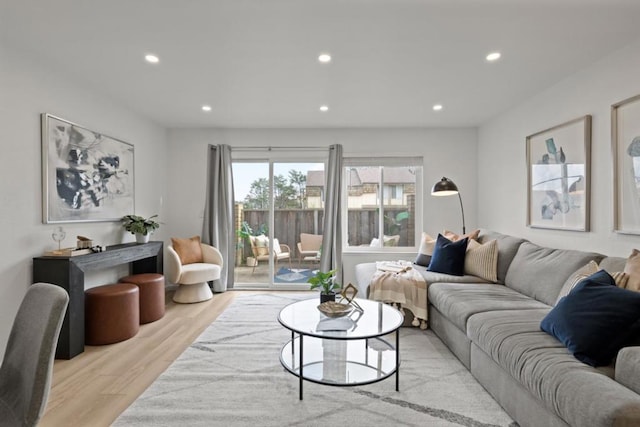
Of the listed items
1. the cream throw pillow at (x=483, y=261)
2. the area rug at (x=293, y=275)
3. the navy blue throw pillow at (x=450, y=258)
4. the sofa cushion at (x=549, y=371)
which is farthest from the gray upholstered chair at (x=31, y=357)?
the area rug at (x=293, y=275)

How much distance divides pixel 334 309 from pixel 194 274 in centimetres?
244

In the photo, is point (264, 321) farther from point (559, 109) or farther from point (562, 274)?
point (559, 109)

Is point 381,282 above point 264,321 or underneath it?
above

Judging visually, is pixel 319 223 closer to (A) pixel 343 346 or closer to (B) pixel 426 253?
(B) pixel 426 253

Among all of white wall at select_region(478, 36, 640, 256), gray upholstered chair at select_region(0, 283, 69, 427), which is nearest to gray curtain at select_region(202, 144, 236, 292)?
gray upholstered chair at select_region(0, 283, 69, 427)

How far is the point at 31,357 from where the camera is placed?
107 centimetres

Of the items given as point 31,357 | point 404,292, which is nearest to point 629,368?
point 404,292

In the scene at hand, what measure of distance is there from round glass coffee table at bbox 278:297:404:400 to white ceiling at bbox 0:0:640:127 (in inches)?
80.5

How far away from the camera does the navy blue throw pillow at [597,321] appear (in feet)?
5.08

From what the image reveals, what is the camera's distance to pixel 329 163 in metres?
4.70

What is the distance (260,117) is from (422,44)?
2.41 metres

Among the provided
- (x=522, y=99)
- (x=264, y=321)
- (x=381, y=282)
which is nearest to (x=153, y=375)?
(x=264, y=321)

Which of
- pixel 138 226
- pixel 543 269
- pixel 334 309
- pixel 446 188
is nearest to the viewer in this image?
pixel 334 309

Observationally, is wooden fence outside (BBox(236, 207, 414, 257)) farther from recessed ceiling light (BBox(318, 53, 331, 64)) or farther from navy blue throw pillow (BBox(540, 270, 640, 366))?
navy blue throw pillow (BBox(540, 270, 640, 366))
